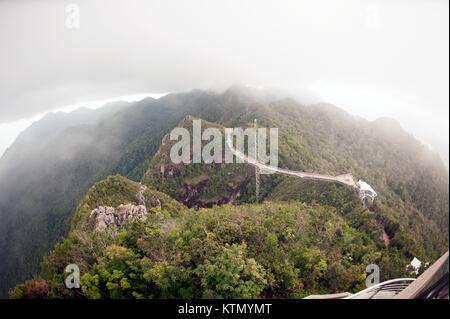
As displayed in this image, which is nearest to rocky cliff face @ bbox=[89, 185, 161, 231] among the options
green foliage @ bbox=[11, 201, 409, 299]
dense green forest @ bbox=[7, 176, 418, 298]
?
dense green forest @ bbox=[7, 176, 418, 298]

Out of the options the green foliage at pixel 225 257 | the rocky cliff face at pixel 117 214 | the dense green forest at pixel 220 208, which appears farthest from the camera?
the rocky cliff face at pixel 117 214

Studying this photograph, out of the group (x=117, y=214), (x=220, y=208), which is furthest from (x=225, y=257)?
(x=117, y=214)

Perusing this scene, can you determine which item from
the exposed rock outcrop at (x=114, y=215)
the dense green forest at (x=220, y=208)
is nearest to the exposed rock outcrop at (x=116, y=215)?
the exposed rock outcrop at (x=114, y=215)

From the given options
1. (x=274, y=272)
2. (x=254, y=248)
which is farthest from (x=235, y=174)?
(x=274, y=272)

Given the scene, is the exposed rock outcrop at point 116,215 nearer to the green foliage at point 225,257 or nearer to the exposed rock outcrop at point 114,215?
the exposed rock outcrop at point 114,215

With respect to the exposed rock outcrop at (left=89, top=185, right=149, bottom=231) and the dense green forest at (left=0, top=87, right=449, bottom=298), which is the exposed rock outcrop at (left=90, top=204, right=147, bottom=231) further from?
the dense green forest at (left=0, top=87, right=449, bottom=298)

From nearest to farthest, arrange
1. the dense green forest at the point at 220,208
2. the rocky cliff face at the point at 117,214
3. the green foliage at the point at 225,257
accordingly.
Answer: the green foliage at the point at 225,257, the dense green forest at the point at 220,208, the rocky cliff face at the point at 117,214

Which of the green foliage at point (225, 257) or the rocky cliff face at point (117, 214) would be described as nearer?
the green foliage at point (225, 257)

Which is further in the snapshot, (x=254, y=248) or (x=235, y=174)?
(x=235, y=174)
